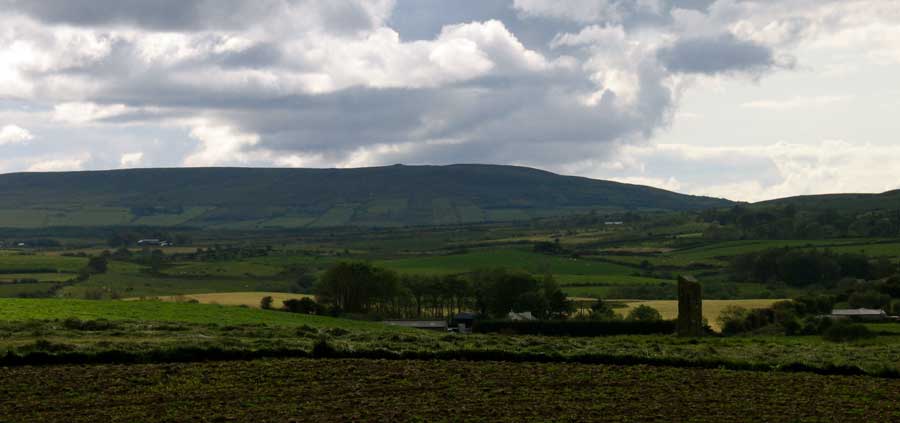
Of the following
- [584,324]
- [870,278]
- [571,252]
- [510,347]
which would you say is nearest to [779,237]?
[571,252]

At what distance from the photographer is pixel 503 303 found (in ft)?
313

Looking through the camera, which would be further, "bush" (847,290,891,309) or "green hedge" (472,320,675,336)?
"bush" (847,290,891,309)

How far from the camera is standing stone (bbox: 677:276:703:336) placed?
172 ft

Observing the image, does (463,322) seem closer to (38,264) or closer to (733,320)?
(733,320)

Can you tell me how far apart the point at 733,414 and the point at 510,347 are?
11.4 metres

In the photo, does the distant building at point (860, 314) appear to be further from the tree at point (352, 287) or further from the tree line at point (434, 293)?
the tree at point (352, 287)

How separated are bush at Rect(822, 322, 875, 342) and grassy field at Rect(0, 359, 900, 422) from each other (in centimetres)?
2092

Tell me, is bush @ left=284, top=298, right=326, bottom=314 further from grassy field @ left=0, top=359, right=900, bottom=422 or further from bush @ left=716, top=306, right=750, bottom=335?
grassy field @ left=0, top=359, right=900, bottom=422

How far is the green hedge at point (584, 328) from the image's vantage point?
208 feet

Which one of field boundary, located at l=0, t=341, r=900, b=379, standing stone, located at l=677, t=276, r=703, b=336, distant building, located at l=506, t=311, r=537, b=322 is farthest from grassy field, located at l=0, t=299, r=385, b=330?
distant building, located at l=506, t=311, r=537, b=322

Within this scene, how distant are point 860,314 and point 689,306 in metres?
28.2

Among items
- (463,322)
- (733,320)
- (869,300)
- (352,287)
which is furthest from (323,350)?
(869,300)

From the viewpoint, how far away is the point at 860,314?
7525 centimetres

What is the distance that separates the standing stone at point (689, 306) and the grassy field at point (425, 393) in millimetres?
20212
